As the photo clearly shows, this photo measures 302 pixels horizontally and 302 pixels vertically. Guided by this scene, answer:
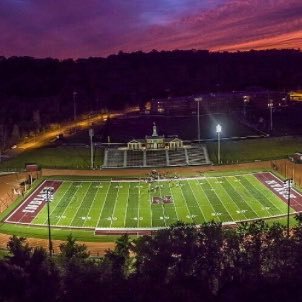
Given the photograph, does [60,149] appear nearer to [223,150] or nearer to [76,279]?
[223,150]

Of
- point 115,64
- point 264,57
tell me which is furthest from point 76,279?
point 264,57

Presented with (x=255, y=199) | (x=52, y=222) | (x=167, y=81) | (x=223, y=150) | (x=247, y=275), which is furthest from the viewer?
(x=167, y=81)

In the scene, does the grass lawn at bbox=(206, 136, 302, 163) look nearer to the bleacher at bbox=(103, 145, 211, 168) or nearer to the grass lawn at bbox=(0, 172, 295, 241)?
the bleacher at bbox=(103, 145, 211, 168)

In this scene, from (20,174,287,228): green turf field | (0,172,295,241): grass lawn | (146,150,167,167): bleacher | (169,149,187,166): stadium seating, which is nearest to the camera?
(0,172,295,241): grass lawn

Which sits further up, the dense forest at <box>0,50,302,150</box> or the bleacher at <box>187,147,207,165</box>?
the dense forest at <box>0,50,302,150</box>

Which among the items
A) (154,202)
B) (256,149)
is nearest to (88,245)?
(154,202)

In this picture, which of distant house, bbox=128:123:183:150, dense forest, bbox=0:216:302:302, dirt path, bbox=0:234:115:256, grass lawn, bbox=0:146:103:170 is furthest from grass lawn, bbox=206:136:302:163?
dense forest, bbox=0:216:302:302

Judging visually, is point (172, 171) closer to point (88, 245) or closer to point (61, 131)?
point (88, 245)
